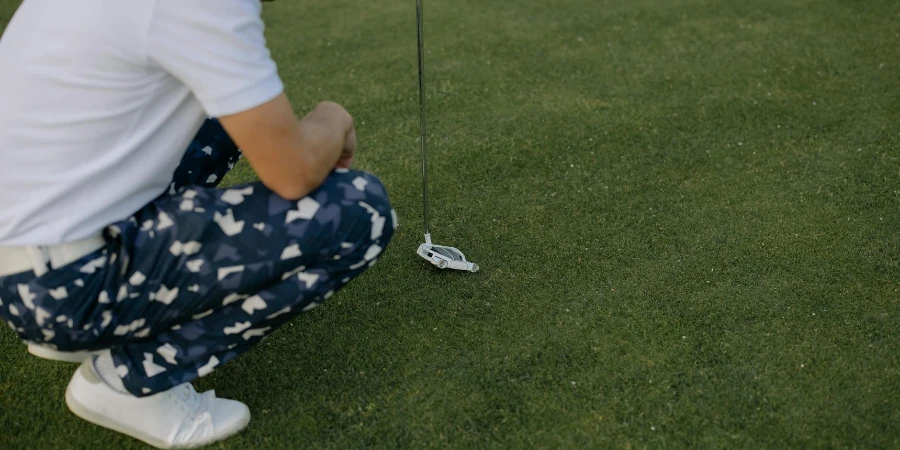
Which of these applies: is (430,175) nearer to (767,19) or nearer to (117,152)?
(117,152)

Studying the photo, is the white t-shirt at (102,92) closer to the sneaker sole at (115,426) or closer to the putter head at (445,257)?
the sneaker sole at (115,426)

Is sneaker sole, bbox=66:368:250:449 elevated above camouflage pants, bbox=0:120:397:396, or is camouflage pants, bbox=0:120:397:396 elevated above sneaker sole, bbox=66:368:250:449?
camouflage pants, bbox=0:120:397:396

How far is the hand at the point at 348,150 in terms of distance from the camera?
1656 millimetres

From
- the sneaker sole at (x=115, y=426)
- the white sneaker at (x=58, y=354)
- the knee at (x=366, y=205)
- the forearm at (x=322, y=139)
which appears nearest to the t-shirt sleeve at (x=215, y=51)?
the forearm at (x=322, y=139)

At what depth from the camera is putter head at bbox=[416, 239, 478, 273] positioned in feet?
6.91

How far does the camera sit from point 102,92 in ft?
4.42

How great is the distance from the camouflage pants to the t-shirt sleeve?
8.6 inches

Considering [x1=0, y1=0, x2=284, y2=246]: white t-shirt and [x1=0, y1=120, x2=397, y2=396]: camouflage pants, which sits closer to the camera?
[x1=0, y1=0, x2=284, y2=246]: white t-shirt

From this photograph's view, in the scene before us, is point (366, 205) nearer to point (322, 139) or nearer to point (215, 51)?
point (322, 139)

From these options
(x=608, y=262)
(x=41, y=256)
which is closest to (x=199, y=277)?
(x=41, y=256)

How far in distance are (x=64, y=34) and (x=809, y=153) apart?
2115 millimetres

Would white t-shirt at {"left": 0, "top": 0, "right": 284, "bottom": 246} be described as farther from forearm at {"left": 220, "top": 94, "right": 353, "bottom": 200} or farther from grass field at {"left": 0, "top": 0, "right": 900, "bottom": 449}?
grass field at {"left": 0, "top": 0, "right": 900, "bottom": 449}

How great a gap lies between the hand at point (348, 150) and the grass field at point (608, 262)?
44cm

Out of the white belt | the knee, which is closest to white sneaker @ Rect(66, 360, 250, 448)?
the white belt
